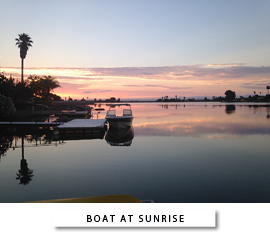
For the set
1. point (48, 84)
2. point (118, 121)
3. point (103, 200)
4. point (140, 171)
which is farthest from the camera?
point (48, 84)

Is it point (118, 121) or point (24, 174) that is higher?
point (118, 121)

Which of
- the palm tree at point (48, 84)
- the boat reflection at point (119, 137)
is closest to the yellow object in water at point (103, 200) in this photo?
the boat reflection at point (119, 137)

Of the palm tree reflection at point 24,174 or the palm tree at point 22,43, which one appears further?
the palm tree at point 22,43

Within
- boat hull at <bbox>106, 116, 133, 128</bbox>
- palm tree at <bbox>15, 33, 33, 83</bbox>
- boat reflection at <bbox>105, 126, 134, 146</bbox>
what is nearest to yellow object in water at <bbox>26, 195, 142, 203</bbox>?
boat reflection at <bbox>105, 126, 134, 146</bbox>

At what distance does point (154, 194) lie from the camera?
23.2 feet

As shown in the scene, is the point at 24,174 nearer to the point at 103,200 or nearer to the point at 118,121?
the point at 103,200

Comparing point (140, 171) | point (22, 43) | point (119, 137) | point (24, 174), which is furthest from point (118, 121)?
point (22, 43)

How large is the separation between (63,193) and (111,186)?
168cm

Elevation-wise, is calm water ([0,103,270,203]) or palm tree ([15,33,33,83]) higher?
palm tree ([15,33,33,83])

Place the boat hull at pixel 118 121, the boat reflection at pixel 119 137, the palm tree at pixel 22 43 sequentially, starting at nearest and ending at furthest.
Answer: the boat reflection at pixel 119 137 → the boat hull at pixel 118 121 → the palm tree at pixel 22 43

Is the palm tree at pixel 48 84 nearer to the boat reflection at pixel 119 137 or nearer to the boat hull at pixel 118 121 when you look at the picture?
the boat reflection at pixel 119 137

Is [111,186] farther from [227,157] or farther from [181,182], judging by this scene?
[227,157]

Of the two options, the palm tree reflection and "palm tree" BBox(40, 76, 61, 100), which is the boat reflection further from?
"palm tree" BBox(40, 76, 61, 100)

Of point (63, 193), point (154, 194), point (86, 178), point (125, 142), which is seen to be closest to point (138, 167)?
point (86, 178)
